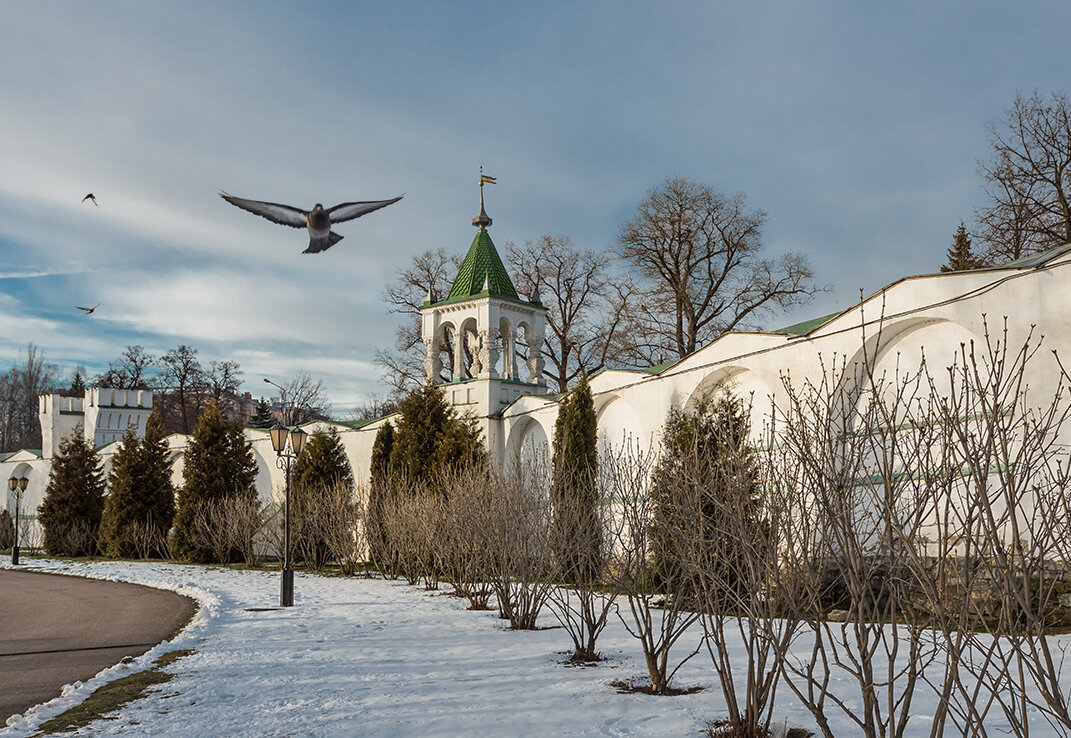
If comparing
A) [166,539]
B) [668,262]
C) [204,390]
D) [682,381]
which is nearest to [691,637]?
[682,381]

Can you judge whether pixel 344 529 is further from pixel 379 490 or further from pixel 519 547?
pixel 519 547

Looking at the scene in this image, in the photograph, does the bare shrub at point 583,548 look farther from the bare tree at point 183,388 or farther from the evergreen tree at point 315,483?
the bare tree at point 183,388

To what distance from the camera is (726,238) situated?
1188 inches

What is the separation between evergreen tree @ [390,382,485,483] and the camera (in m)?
21.8

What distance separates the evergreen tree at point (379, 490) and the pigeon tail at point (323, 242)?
1159 centimetres

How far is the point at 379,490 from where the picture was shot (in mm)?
21766

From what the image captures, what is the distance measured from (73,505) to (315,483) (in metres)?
12.1

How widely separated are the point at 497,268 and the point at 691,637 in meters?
17.0

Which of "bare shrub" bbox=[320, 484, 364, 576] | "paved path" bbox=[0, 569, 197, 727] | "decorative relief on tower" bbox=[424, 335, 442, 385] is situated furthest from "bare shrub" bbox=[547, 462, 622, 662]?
"decorative relief on tower" bbox=[424, 335, 442, 385]

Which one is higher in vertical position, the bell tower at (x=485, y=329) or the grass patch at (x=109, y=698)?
the bell tower at (x=485, y=329)

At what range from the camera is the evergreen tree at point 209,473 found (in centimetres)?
2722

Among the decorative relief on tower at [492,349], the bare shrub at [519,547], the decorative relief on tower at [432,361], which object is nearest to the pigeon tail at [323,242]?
the bare shrub at [519,547]

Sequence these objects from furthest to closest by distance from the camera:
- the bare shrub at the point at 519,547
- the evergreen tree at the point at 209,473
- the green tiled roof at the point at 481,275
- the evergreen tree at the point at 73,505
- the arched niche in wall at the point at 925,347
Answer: the evergreen tree at the point at 73,505, the evergreen tree at the point at 209,473, the green tiled roof at the point at 481,275, the arched niche in wall at the point at 925,347, the bare shrub at the point at 519,547

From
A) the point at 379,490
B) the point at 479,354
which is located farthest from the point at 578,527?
the point at 479,354
